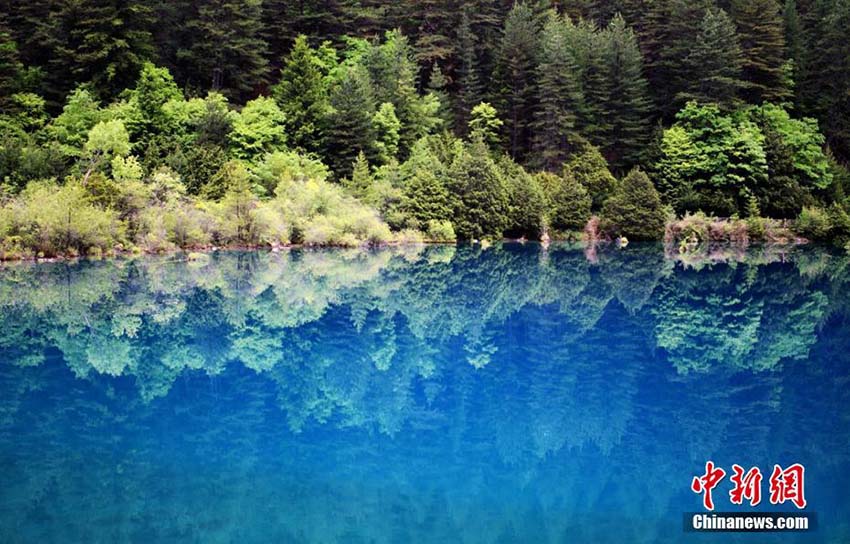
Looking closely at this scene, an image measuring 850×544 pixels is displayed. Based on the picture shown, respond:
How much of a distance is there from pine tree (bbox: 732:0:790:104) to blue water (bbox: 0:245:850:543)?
91.9ft

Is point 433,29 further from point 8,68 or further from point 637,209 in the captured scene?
point 8,68

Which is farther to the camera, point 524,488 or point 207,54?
point 207,54

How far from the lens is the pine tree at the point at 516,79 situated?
44.1m

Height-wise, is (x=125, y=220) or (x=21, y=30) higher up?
(x=21, y=30)

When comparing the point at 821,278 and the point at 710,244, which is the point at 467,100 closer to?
the point at 710,244

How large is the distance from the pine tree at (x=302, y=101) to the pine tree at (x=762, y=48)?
951 inches

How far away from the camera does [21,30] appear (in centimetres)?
3997

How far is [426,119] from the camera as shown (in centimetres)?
4100

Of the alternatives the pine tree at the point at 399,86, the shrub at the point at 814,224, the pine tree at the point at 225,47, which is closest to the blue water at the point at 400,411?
the shrub at the point at 814,224

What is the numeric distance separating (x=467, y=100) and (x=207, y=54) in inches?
613

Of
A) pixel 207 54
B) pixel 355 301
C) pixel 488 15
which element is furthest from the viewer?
pixel 488 15

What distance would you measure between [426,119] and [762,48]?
19.8 meters

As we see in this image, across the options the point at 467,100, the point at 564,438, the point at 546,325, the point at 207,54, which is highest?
the point at 207,54

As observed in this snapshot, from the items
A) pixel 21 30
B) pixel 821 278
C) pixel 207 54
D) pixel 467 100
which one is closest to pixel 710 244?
pixel 821 278
